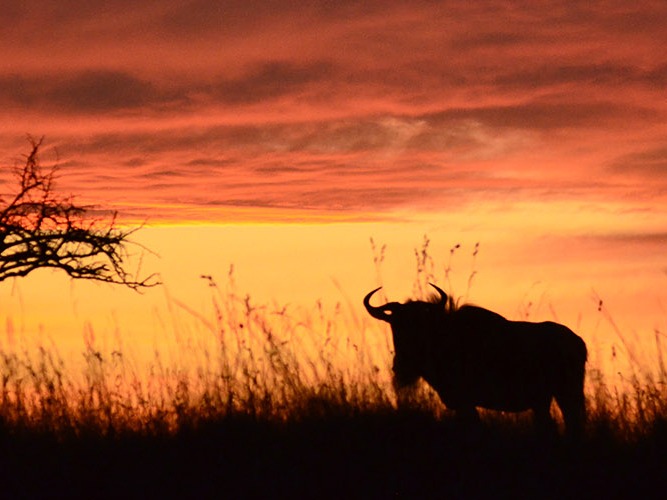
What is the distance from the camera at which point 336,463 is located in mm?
8094

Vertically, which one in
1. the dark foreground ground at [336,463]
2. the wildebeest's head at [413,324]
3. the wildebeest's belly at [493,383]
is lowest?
the dark foreground ground at [336,463]

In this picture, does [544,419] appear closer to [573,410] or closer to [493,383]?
[573,410]

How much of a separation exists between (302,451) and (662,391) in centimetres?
359

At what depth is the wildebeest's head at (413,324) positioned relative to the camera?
10586 millimetres

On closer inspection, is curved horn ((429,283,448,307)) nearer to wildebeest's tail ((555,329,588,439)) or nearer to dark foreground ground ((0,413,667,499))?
wildebeest's tail ((555,329,588,439))

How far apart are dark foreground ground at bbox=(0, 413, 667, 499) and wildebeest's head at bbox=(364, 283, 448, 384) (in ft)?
5.06

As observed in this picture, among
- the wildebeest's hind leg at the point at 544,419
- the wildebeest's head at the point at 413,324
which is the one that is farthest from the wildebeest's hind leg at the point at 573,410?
the wildebeest's head at the point at 413,324

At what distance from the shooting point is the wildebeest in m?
10.3

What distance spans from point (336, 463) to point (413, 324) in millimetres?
2962

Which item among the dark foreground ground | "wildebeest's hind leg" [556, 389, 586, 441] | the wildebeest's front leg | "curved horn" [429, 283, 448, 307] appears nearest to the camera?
the dark foreground ground

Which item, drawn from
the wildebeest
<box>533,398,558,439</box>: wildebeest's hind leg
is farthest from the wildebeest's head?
<box>533,398,558,439</box>: wildebeest's hind leg

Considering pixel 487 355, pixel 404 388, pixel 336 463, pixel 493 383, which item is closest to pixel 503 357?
pixel 487 355

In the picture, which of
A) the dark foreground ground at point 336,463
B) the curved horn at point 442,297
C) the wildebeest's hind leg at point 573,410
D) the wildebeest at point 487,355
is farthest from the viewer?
the curved horn at point 442,297

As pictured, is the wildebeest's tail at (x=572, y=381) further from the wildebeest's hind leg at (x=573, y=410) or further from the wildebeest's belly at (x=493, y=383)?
the wildebeest's belly at (x=493, y=383)
